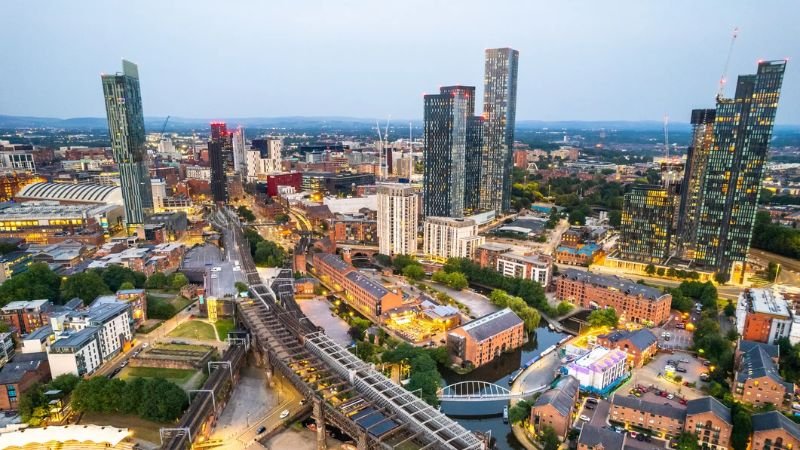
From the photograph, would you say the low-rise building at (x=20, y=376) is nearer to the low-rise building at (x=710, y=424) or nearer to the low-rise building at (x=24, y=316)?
the low-rise building at (x=24, y=316)

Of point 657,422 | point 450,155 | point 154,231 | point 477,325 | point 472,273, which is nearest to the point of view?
point 657,422

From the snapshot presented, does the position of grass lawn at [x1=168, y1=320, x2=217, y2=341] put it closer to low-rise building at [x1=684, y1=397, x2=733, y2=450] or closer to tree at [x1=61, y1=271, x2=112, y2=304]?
tree at [x1=61, y1=271, x2=112, y2=304]

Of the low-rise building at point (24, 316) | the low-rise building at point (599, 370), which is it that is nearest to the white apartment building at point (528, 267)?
the low-rise building at point (599, 370)

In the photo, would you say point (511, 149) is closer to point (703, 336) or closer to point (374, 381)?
point (703, 336)

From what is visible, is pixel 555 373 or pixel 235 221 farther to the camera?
pixel 235 221

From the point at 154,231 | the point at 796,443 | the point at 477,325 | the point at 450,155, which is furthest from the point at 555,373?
the point at 154,231

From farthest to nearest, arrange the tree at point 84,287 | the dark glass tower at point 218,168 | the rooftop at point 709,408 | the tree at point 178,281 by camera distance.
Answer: the dark glass tower at point 218,168
the tree at point 178,281
the tree at point 84,287
the rooftop at point 709,408

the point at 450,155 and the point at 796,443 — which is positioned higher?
the point at 450,155
